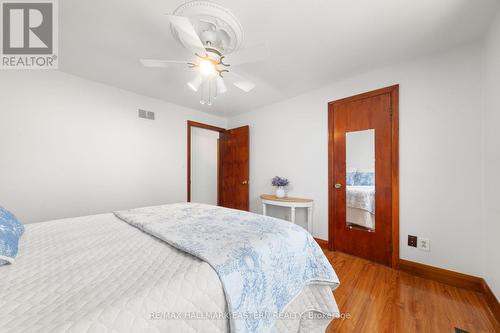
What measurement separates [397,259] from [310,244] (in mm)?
1488

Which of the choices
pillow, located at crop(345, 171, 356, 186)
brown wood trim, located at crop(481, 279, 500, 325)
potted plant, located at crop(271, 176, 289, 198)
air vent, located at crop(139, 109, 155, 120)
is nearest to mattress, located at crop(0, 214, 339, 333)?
brown wood trim, located at crop(481, 279, 500, 325)

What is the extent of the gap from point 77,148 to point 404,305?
12.2 ft

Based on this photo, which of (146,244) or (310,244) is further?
(310,244)

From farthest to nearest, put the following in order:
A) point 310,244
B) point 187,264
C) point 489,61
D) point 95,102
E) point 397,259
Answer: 1. point 95,102
2. point 397,259
3. point 489,61
4. point 310,244
5. point 187,264

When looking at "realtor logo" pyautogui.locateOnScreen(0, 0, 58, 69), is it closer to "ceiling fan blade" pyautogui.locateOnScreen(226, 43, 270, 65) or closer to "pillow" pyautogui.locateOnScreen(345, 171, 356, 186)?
"ceiling fan blade" pyautogui.locateOnScreen(226, 43, 270, 65)

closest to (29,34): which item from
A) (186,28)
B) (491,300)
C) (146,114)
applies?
(146,114)

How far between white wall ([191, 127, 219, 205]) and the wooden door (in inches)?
22.6

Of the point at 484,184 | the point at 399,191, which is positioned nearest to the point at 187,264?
the point at 399,191

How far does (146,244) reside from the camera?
3.36 ft

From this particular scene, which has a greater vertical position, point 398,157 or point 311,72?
point 311,72

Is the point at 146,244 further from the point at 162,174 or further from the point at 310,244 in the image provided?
the point at 162,174

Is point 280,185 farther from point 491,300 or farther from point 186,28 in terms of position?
point 186,28

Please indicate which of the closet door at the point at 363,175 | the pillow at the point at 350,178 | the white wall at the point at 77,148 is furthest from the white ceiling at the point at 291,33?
the pillow at the point at 350,178

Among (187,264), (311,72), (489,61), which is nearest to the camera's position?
(187,264)
